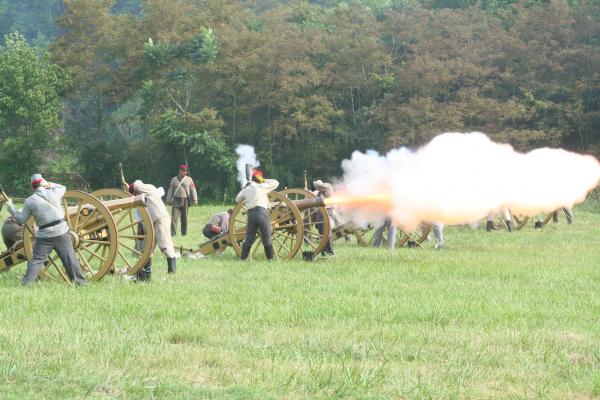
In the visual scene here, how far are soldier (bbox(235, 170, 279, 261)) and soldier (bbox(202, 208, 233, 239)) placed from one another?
135cm

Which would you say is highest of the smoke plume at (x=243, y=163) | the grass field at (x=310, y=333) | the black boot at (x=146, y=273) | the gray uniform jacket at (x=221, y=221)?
the smoke plume at (x=243, y=163)

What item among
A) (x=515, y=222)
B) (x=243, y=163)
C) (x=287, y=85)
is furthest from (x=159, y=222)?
(x=287, y=85)

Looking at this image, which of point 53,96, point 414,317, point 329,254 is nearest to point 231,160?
point 53,96

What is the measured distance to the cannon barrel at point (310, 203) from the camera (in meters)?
15.4

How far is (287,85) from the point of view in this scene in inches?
1599

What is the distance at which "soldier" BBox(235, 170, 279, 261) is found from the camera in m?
14.9

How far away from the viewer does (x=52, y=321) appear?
895 cm

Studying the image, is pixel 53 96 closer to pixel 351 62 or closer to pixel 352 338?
pixel 351 62

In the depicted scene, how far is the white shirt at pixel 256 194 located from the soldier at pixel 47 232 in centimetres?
374

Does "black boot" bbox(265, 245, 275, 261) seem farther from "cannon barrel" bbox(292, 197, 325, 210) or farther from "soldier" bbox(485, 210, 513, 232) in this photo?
"soldier" bbox(485, 210, 513, 232)

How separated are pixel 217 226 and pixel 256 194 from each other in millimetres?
1968

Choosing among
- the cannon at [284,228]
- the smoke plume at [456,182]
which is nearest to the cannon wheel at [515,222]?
the smoke plume at [456,182]

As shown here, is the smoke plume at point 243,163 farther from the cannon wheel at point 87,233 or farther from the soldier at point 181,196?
the cannon wheel at point 87,233

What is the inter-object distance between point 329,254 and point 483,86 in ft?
78.9
